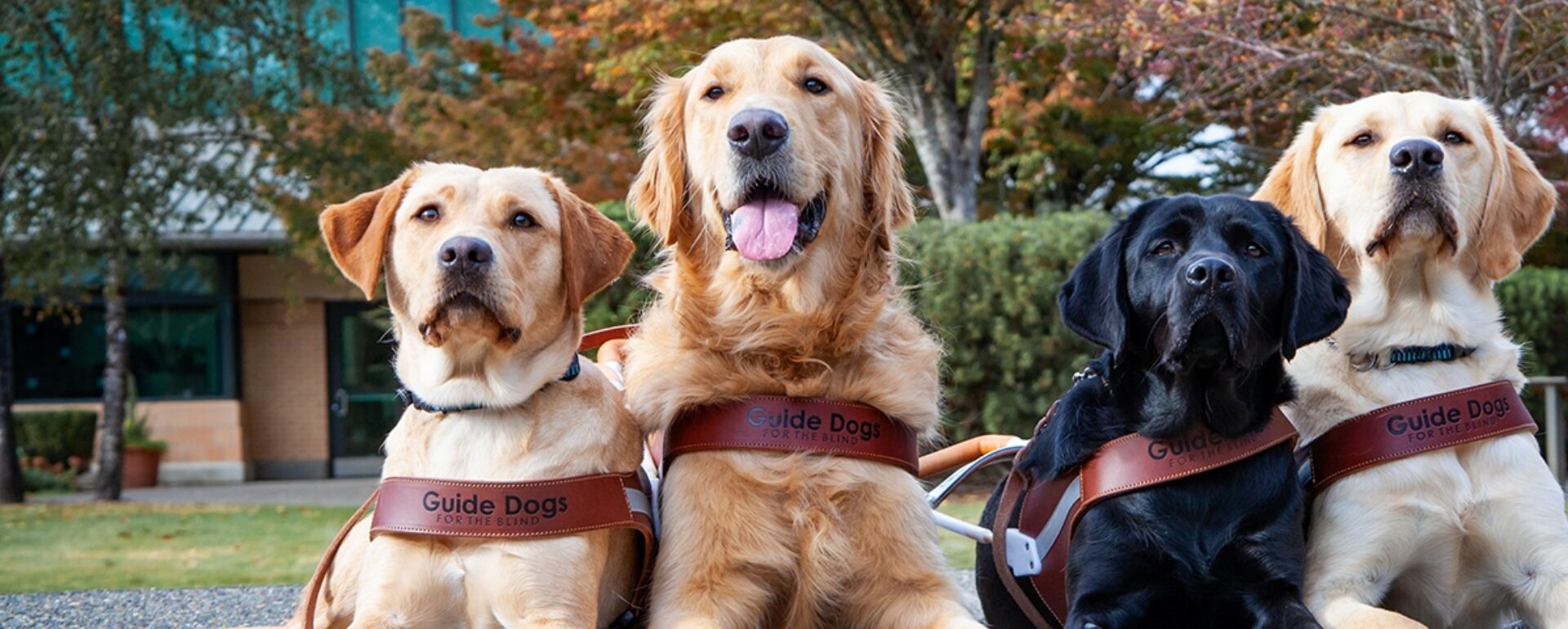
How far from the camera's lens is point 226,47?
16453mm

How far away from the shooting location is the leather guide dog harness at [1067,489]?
127 inches

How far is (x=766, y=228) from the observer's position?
340 cm

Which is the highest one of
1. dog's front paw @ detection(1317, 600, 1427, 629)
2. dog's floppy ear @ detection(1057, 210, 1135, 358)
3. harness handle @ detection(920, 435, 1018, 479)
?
dog's floppy ear @ detection(1057, 210, 1135, 358)

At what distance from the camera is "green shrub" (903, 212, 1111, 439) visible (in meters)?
12.2

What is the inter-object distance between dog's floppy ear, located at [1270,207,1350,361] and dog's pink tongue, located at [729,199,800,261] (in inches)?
46.4

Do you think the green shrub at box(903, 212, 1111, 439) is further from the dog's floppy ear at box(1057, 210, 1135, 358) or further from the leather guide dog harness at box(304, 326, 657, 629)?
the leather guide dog harness at box(304, 326, 657, 629)

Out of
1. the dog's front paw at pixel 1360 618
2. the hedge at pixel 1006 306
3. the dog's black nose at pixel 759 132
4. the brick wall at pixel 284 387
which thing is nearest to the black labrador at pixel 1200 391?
the dog's front paw at pixel 1360 618

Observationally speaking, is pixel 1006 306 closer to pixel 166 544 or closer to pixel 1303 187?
pixel 166 544

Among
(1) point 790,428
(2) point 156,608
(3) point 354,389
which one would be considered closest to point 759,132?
(1) point 790,428

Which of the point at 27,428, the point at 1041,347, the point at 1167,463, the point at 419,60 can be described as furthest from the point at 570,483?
the point at 27,428

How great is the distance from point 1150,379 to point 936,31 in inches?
495

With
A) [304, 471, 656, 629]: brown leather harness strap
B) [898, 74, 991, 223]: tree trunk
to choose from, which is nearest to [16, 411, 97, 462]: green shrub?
[898, 74, 991, 223]: tree trunk

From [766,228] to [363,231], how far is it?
1.00 m

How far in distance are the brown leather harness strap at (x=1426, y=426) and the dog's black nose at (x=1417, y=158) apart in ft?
1.80
